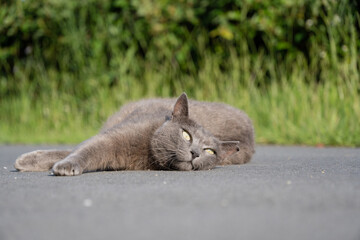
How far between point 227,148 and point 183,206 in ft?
4.87

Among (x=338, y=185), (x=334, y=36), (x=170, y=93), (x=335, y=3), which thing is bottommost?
(x=338, y=185)

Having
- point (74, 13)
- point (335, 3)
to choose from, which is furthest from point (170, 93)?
point (335, 3)

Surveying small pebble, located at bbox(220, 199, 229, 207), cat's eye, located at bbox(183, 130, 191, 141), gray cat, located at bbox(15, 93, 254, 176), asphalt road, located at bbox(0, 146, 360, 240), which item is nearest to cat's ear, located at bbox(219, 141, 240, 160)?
gray cat, located at bbox(15, 93, 254, 176)

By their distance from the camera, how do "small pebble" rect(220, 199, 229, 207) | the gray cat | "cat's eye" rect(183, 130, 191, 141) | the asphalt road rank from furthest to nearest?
"cat's eye" rect(183, 130, 191, 141)
the gray cat
"small pebble" rect(220, 199, 229, 207)
the asphalt road

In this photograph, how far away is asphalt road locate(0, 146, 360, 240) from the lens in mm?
1421

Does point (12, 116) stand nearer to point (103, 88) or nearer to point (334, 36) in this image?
point (103, 88)

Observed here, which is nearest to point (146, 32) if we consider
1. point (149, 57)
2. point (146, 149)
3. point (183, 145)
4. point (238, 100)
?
point (149, 57)

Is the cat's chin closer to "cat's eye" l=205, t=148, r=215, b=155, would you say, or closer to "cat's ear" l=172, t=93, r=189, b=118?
"cat's eye" l=205, t=148, r=215, b=155

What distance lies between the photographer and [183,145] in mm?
2889

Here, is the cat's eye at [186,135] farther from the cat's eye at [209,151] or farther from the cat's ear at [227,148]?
the cat's ear at [227,148]

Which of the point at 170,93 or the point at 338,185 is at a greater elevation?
the point at 170,93

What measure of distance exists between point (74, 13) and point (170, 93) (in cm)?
191

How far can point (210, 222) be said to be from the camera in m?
1.52

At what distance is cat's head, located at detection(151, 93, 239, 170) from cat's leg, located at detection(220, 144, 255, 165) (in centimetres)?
37
